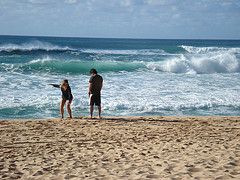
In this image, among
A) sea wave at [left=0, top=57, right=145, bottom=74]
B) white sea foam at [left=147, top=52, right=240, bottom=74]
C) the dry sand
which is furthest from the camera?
white sea foam at [left=147, top=52, right=240, bottom=74]

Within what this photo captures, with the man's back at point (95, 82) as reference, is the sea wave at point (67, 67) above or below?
above

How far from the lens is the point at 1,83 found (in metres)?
13.1

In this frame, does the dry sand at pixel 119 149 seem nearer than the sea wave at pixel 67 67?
Yes

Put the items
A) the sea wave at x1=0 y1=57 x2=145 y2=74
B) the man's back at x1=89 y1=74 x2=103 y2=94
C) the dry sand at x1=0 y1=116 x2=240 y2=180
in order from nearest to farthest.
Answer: the dry sand at x1=0 y1=116 x2=240 y2=180 → the man's back at x1=89 y1=74 x2=103 y2=94 → the sea wave at x1=0 y1=57 x2=145 y2=74

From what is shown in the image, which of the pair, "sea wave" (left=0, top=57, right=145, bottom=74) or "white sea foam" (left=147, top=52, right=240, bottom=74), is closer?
"sea wave" (left=0, top=57, right=145, bottom=74)

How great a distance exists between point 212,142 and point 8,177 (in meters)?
3.76

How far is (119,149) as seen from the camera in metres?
4.98

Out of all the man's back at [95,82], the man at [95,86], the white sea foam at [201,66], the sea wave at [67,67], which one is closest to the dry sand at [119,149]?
the man at [95,86]

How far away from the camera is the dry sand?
3848mm

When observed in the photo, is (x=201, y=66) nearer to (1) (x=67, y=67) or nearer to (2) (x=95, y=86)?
(1) (x=67, y=67)

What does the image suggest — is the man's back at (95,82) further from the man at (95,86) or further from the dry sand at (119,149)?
the dry sand at (119,149)

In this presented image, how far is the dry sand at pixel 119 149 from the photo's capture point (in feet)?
12.6

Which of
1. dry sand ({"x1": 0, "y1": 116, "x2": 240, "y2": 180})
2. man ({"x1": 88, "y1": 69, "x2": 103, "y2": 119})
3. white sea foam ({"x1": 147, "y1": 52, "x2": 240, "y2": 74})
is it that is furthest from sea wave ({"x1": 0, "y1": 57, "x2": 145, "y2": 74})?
dry sand ({"x1": 0, "y1": 116, "x2": 240, "y2": 180})

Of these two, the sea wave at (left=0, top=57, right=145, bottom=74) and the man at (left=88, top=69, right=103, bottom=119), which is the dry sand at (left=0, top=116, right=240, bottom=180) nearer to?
the man at (left=88, top=69, right=103, bottom=119)
